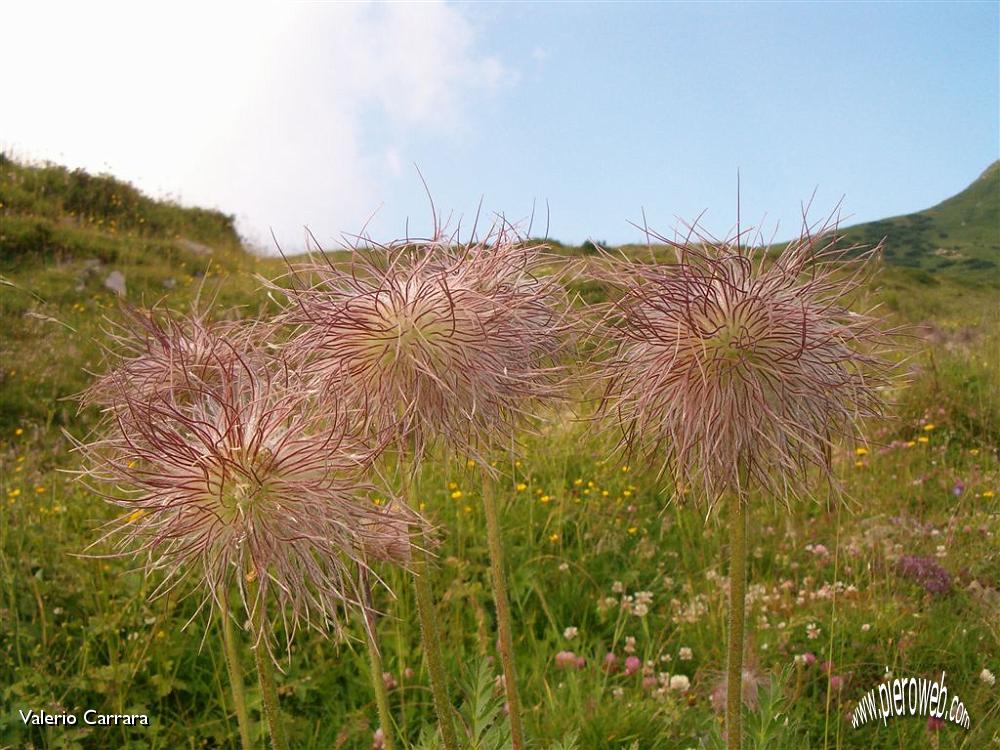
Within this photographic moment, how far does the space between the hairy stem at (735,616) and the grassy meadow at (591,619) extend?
0.35m

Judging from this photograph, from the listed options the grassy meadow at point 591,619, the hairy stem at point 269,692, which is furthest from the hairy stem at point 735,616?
the hairy stem at point 269,692

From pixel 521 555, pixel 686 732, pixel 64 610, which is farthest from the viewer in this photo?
pixel 521 555

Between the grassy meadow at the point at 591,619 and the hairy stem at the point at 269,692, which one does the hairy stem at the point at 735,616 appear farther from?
the hairy stem at the point at 269,692

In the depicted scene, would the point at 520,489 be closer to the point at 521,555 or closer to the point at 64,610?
the point at 521,555

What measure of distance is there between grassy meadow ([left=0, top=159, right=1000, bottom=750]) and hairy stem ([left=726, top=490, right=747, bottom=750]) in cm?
35

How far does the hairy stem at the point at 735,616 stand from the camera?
5.68ft

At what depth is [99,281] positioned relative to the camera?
14961 mm

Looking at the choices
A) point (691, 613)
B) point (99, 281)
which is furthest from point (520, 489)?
point (99, 281)

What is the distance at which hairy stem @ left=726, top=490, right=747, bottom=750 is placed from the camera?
173 cm

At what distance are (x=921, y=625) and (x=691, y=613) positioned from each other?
1.22 m

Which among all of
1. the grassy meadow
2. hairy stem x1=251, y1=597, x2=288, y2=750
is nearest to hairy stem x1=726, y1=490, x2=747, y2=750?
the grassy meadow

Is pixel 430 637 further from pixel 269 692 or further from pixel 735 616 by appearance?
pixel 735 616

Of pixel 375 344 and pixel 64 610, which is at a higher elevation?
pixel 375 344

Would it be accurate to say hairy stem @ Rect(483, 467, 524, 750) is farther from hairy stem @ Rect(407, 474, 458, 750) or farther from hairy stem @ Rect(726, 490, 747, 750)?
hairy stem @ Rect(726, 490, 747, 750)
